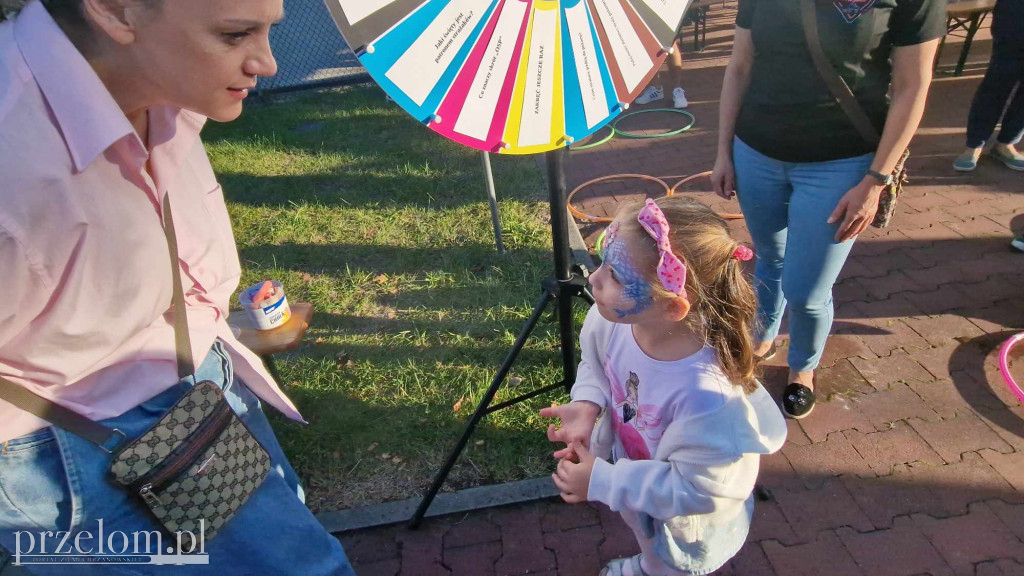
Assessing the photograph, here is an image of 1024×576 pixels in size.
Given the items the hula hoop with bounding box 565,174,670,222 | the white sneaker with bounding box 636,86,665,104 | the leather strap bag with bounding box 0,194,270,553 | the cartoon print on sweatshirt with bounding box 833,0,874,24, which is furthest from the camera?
the white sneaker with bounding box 636,86,665,104

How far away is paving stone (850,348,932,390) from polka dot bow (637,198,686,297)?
2288 millimetres

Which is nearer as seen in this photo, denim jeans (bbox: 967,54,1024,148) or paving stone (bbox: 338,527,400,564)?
paving stone (bbox: 338,527,400,564)

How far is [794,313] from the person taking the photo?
2562 millimetres

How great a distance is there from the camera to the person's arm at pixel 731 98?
232cm

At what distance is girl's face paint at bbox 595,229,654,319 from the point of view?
1442 millimetres

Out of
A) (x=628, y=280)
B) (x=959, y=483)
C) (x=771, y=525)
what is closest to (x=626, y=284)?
(x=628, y=280)

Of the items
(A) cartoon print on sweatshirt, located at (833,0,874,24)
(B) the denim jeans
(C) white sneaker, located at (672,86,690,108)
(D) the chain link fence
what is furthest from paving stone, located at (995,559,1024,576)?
(D) the chain link fence

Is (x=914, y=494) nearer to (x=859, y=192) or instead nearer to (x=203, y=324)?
(x=859, y=192)

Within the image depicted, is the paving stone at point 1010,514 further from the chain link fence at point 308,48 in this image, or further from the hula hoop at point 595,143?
the chain link fence at point 308,48

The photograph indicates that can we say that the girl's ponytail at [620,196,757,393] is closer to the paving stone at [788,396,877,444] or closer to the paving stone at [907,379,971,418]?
the paving stone at [788,396,877,444]

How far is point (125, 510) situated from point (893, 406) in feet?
10.3

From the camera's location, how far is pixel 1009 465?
2.58 metres

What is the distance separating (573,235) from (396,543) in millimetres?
2557

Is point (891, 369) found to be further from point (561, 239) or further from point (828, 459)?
point (561, 239)
